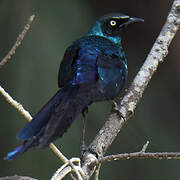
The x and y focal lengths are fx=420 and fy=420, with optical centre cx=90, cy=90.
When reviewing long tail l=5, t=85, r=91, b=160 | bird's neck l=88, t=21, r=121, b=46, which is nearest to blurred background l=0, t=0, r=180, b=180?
bird's neck l=88, t=21, r=121, b=46

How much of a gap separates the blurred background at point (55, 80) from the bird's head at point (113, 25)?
1.86 feet

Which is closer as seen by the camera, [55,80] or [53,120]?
[53,120]

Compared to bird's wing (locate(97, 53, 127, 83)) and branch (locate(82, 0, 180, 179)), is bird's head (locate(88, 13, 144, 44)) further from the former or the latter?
bird's wing (locate(97, 53, 127, 83))

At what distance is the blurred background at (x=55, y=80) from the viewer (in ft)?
13.3

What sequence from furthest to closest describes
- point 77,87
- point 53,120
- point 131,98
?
1. point 131,98
2. point 77,87
3. point 53,120

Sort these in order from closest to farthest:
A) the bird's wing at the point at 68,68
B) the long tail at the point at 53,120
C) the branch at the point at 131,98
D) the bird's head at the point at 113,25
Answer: the long tail at the point at 53,120
the branch at the point at 131,98
the bird's wing at the point at 68,68
the bird's head at the point at 113,25

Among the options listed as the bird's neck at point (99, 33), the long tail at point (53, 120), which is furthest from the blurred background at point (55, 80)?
the long tail at point (53, 120)

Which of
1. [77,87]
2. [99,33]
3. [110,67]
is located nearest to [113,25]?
[99,33]

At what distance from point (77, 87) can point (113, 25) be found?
4.52 feet

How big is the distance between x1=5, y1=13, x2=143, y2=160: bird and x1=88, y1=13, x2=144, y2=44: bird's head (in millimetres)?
136

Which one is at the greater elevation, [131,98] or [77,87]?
[77,87]

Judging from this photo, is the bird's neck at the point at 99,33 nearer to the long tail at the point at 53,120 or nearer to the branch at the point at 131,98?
the branch at the point at 131,98

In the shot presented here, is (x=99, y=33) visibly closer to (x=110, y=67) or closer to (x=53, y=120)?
(x=110, y=67)

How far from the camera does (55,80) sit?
4.25 meters
